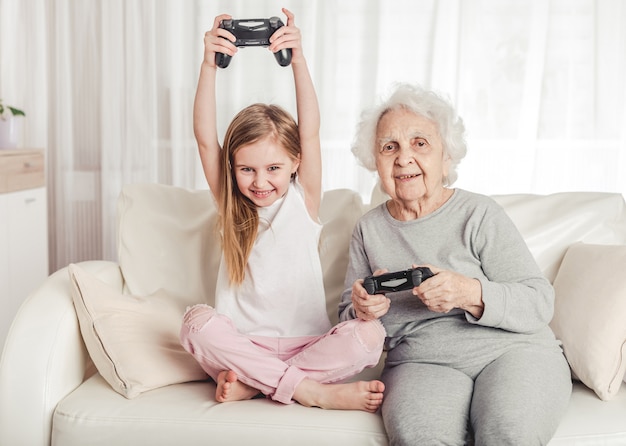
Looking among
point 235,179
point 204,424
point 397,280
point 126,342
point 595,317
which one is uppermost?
point 235,179

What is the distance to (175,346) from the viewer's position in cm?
204

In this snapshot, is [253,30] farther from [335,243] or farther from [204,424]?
[204,424]

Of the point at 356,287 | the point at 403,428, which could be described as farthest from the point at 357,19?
the point at 403,428

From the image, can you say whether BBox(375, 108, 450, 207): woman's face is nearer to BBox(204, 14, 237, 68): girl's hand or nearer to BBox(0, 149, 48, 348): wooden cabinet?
BBox(204, 14, 237, 68): girl's hand

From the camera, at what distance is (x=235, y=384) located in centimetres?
182

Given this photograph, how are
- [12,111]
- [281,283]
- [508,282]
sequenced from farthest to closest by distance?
[12,111] → [281,283] → [508,282]

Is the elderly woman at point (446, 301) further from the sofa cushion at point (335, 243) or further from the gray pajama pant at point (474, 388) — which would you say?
the sofa cushion at point (335, 243)

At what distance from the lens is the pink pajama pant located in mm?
1831

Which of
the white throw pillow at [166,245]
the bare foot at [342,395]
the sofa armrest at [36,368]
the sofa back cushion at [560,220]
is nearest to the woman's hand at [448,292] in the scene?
the bare foot at [342,395]

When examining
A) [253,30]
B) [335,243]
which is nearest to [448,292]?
[335,243]

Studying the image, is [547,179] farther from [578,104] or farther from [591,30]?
[591,30]

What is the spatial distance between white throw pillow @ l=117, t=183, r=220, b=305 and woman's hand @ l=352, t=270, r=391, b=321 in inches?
22.1

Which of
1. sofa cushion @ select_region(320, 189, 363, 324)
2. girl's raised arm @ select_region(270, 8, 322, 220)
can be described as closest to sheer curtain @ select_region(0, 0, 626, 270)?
sofa cushion @ select_region(320, 189, 363, 324)

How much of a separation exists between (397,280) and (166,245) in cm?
80
